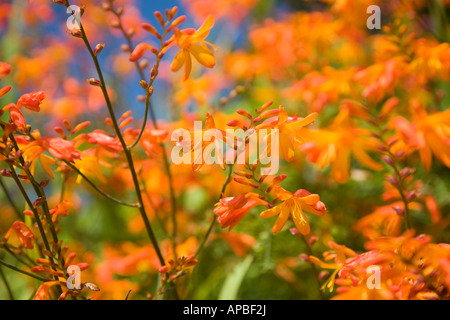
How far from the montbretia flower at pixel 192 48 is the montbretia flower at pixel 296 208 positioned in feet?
0.83

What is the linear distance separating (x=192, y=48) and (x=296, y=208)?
0.33 meters

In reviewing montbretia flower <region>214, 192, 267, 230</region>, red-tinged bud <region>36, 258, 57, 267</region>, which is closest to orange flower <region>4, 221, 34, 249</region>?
red-tinged bud <region>36, 258, 57, 267</region>

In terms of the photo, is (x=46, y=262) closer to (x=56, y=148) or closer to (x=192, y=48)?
(x=56, y=148)

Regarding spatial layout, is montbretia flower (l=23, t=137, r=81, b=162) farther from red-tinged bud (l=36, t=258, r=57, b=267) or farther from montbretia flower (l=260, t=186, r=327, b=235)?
montbretia flower (l=260, t=186, r=327, b=235)

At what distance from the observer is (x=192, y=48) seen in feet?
2.43

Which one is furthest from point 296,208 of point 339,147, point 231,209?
point 339,147

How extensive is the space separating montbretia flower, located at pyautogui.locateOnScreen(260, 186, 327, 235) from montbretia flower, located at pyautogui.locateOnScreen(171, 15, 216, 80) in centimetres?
25

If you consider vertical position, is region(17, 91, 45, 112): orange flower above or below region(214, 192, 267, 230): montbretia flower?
above

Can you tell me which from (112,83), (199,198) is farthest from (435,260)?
(112,83)

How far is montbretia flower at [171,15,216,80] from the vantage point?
2.38 feet

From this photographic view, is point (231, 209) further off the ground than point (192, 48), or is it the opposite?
Result: point (192, 48)

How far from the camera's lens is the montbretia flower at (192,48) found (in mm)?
725

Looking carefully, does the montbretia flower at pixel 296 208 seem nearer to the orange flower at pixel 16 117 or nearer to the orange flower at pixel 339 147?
the orange flower at pixel 339 147
